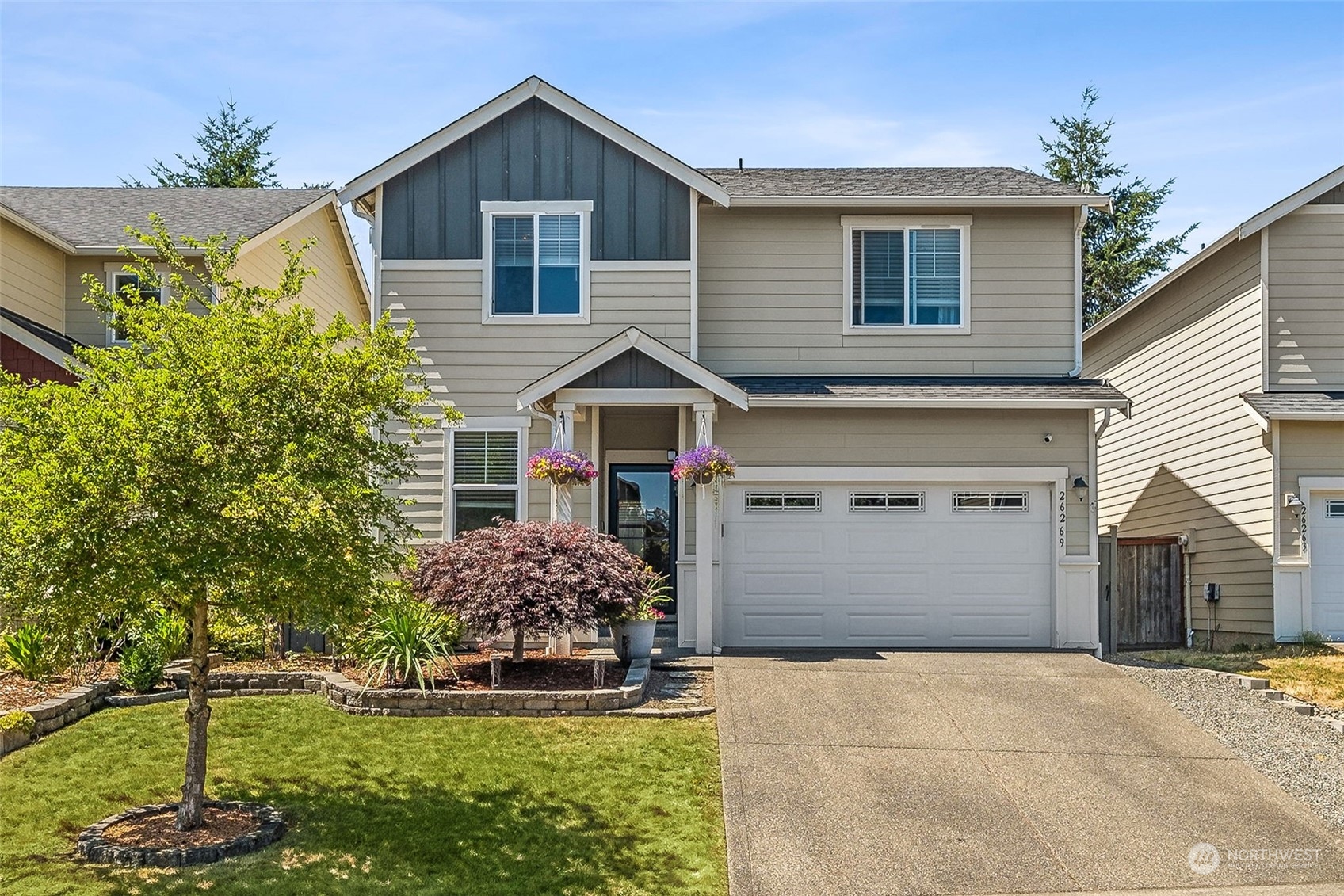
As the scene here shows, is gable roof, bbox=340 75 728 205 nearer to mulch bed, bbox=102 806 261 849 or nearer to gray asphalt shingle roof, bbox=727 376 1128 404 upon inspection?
gray asphalt shingle roof, bbox=727 376 1128 404

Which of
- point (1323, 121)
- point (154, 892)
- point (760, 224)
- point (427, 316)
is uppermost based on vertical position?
point (1323, 121)

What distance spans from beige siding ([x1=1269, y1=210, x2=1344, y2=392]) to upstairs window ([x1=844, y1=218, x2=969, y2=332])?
13.4 feet

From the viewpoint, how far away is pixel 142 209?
63.8 ft

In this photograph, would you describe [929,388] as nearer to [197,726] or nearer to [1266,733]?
[1266,733]

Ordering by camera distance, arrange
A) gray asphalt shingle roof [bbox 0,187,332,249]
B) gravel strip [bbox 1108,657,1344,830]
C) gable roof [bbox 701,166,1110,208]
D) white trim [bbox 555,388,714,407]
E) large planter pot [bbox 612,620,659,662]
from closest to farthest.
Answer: gravel strip [bbox 1108,657,1344,830]
large planter pot [bbox 612,620,659,662]
white trim [bbox 555,388,714,407]
gable roof [bbox 701,166,1110,208]
gray asphalt shingle roof [bbox 0,187,332,249]

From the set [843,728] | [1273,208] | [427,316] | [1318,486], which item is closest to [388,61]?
[427,316]

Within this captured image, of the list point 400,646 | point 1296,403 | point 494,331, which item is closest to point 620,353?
point 494,331

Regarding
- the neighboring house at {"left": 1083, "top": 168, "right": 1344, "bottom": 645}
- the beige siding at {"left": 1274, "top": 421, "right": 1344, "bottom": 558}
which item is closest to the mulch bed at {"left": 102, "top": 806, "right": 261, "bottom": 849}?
the neighboring house at {"left": 1083, "top": 168, "right": 1344, "bottom": 645}

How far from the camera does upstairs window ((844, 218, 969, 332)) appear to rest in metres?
15.3

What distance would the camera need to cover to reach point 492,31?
1128 centimetres

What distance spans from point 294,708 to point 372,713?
2.55ft

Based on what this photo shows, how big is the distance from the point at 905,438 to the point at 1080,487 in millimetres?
2188

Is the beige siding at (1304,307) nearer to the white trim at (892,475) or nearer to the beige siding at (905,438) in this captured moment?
the beige siding at (905,438)

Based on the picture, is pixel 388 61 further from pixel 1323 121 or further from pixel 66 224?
pixel 1323 121
